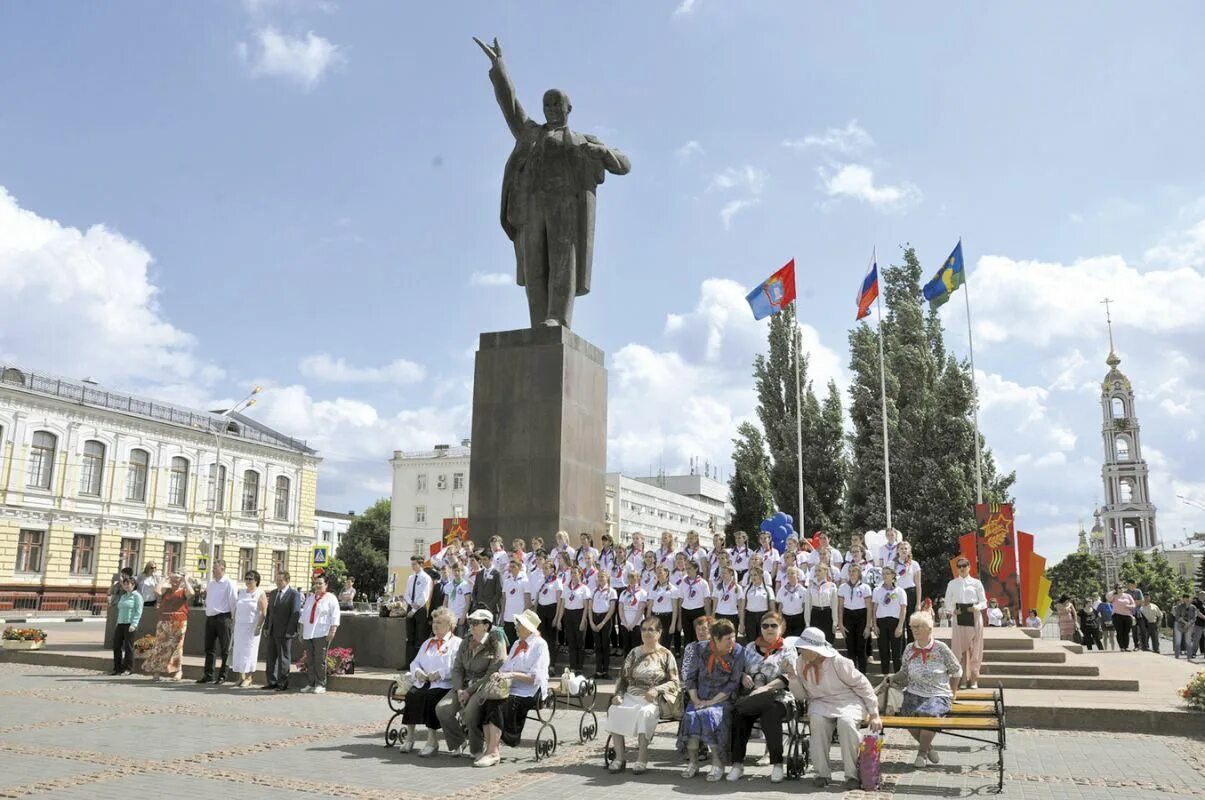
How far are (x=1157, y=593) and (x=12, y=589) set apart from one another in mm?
63701

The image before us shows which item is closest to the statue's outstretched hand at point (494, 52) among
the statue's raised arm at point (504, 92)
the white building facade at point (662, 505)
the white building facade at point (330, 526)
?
the statue's raised arm at point (504, 92)

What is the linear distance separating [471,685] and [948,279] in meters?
23.4

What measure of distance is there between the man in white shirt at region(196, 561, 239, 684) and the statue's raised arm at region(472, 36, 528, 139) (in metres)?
9.19

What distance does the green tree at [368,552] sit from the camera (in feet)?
236

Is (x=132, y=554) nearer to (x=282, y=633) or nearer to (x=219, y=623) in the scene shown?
(x=219, y=623)

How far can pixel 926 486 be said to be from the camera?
110 ft

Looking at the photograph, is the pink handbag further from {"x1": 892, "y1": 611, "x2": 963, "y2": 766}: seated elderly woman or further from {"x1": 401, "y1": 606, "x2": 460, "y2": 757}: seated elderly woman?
{"x1": 401, "y1": 606, "x2": 460, "y2": 757}: seated elderly woman

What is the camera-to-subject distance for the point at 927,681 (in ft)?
26.6

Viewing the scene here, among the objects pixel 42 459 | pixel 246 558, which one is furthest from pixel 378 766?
A: pixel 246 558

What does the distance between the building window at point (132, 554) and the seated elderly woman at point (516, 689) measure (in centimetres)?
4524

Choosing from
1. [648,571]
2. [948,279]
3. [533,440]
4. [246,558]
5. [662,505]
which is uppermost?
[948,279]

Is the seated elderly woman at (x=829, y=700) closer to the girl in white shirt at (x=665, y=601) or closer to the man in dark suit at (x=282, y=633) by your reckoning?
the girl in white shirt at (x=665, y=601)

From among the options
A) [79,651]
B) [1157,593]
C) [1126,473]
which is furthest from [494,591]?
[1126,473]

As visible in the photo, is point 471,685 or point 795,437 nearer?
point 471,685
